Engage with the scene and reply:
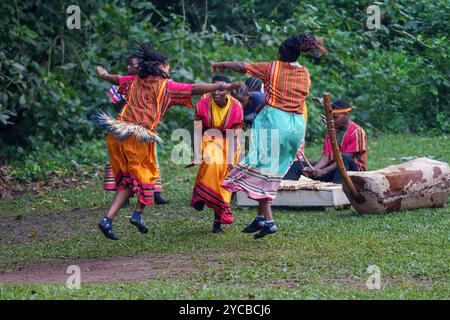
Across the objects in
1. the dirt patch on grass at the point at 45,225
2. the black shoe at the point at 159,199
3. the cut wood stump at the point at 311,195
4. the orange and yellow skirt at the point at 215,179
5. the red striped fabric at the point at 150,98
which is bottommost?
the dirt patch on grass at the point at 45,225

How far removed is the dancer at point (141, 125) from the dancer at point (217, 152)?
66 cm

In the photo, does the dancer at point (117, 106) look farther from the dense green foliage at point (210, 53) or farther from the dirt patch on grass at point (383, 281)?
the dirt patch on grass at point (383, 281)

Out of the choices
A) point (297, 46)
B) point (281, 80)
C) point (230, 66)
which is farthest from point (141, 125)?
point (297, 46)

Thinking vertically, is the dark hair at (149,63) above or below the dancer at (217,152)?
above

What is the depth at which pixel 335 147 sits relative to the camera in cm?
966

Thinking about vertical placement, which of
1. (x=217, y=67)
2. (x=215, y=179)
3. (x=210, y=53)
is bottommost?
(x=215, y=179)

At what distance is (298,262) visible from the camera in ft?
25.4

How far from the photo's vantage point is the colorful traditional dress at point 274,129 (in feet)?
27.9

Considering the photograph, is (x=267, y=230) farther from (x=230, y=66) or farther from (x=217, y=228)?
(x=230, y=66)

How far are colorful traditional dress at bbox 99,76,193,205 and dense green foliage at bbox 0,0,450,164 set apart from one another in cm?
546

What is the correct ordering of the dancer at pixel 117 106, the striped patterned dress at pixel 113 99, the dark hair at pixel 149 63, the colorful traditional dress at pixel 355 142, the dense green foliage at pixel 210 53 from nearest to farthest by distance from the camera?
the dark hair at pixel 149 63 < the striped patterned dress at pixel 113 99 < the dancer at pixel 117 106 < the colorful traditional dress at pixel 355 142 < the dense green foliage at pixel 210 53

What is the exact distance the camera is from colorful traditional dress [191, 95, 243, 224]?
30.6 ft

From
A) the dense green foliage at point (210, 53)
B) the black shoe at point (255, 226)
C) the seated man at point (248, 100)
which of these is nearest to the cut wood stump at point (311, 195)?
the seated man at point (248, 100)

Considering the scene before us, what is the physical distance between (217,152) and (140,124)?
1.07 m
